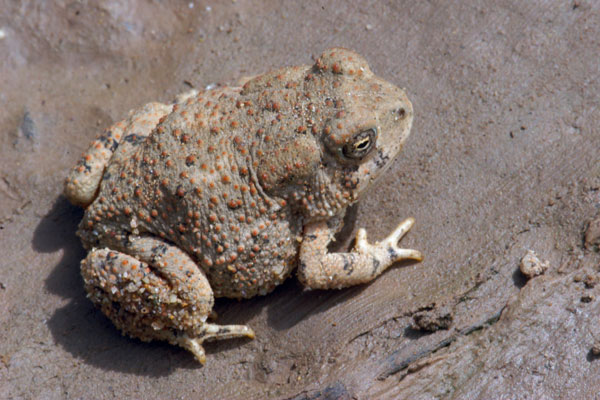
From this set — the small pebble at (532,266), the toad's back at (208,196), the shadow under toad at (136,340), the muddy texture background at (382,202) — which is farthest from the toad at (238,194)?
Result: the small pebble at (532,266)

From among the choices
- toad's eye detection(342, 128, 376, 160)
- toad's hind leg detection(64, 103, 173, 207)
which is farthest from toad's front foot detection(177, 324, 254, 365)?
toad's eye detection(342, 128, 376, 160)

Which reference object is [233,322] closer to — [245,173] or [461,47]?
[245,173]

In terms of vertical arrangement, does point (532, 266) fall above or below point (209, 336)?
above

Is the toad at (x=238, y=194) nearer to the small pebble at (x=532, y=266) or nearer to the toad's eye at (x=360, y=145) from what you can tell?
the toad's eye at (x=360, y=145)

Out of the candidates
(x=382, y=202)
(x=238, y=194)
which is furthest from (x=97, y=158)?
(x=382, y=202)

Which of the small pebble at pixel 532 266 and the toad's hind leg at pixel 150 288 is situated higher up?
the small pebble at pixel 532 266

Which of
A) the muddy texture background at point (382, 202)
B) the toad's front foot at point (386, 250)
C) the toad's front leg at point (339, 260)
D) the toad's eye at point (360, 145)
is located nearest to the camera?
the muddy texture background at point (382, 202)

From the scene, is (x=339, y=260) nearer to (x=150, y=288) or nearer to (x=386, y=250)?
(x=386, y=250)
